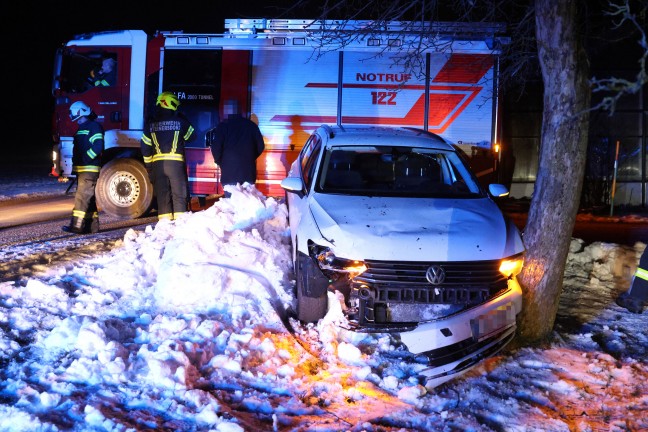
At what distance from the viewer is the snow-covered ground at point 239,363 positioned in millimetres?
4336

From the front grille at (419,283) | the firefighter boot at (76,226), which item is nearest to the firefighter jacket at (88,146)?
the firefighter boot at (76,226)

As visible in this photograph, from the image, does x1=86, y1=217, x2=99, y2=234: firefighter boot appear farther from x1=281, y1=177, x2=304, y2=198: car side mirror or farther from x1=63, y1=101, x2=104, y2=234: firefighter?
x1=281, y1=177, x2=304, y2=198: car side mirror

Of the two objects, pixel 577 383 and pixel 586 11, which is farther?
pixel 586 11

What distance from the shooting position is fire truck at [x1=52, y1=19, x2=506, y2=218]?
468 inches

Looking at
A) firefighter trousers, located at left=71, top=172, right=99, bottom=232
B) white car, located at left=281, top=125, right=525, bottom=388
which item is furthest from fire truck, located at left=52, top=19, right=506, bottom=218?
white car, located at left=281, top=125, right=525, bottom=388

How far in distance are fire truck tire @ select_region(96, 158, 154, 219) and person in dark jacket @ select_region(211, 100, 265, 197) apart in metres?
2.81

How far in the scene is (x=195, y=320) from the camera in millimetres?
5457

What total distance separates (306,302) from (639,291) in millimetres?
3264

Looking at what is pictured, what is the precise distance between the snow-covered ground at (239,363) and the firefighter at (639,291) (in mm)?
104

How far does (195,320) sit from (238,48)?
7.43m

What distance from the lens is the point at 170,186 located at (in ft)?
31.8

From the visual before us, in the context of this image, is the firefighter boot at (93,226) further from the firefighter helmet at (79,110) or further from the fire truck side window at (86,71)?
the fire truck side window at (86,71)

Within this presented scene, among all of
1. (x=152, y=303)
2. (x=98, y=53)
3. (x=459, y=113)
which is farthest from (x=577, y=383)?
(x=98, y=53)

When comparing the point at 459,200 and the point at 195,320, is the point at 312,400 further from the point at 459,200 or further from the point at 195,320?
the point at 459,200
